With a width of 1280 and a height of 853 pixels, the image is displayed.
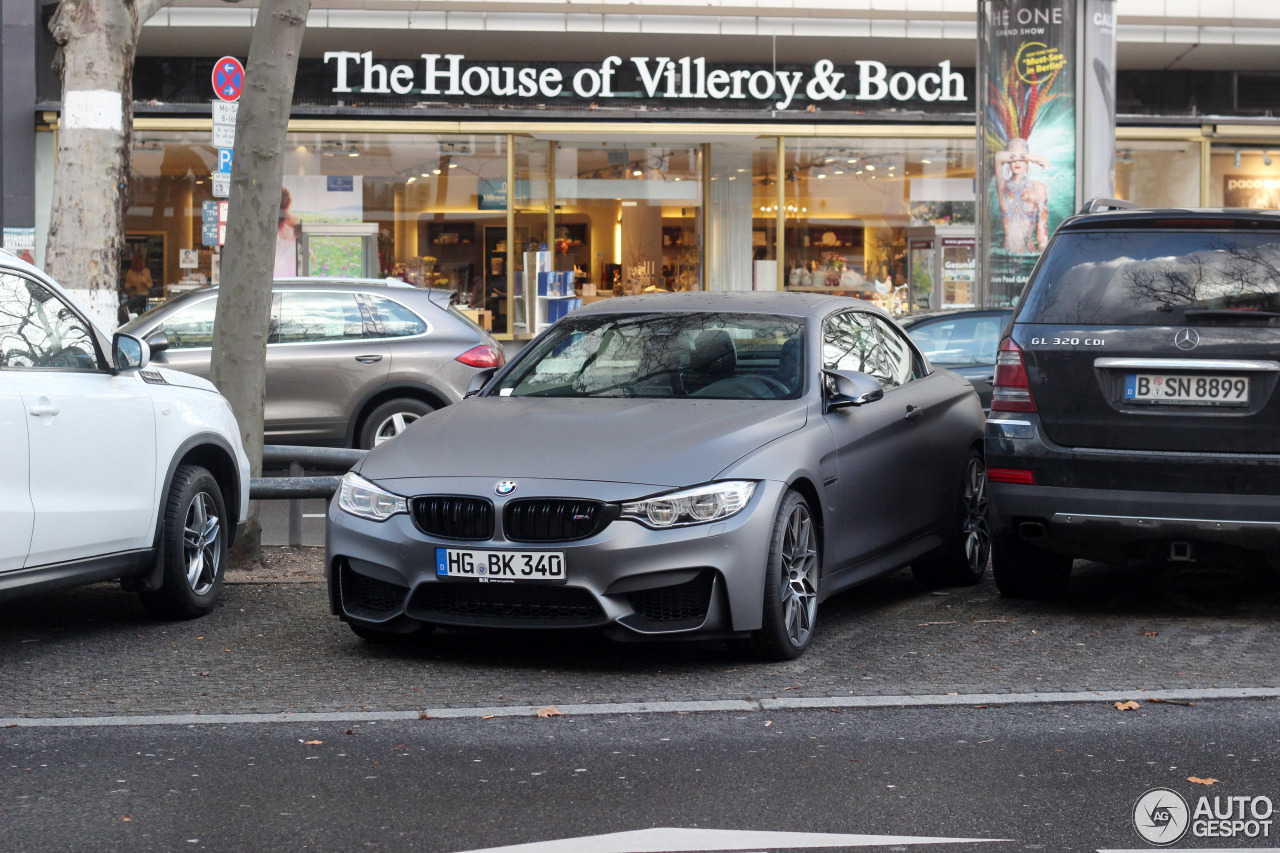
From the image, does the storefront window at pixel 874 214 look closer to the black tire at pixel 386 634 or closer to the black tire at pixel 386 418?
the black tire at pixel 386 418

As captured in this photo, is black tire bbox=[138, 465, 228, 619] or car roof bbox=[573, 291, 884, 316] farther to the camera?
car roof bbox=[573, 291, 884, 316]

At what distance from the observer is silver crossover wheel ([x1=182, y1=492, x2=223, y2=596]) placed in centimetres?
785

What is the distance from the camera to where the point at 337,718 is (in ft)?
19.2

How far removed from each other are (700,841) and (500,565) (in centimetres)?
217

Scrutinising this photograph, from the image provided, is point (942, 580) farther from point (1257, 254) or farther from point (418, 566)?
point (418, 566)

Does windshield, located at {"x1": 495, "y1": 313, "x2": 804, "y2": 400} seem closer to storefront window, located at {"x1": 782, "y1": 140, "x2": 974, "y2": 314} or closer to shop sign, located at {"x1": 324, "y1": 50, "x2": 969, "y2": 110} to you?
shop sign, located at {"x1": 324, "y1": 50, "x2": 969, "y2": 110}

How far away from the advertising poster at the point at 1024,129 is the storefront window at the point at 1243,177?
8.90m

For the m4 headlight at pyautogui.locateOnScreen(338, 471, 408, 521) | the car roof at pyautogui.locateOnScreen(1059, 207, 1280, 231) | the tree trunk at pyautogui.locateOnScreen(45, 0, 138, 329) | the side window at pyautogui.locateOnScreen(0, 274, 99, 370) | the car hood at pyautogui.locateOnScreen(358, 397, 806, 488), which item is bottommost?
the m4 headlight at pyautogui.locateOnScreen(338, 471, 408, 521)

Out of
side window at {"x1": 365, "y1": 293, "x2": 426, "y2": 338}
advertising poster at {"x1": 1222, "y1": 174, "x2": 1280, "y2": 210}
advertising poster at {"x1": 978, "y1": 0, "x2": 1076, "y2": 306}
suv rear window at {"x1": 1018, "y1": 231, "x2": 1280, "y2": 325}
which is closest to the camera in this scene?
suv rear window at {"x1": 1018, "y1": 231, "x2": 1280, "y2": 325}

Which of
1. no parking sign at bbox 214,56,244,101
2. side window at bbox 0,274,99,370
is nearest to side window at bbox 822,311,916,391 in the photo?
side window at bbox 0,274,99,370

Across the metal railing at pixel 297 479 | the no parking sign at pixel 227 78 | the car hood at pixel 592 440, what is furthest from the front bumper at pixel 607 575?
the no parking sign at pixel 227 78

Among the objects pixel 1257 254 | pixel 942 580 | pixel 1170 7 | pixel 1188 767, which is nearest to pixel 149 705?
pixel 1188 767

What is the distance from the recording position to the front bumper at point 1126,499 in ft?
23.0

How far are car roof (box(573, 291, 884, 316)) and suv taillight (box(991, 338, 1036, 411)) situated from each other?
2.85 feet
